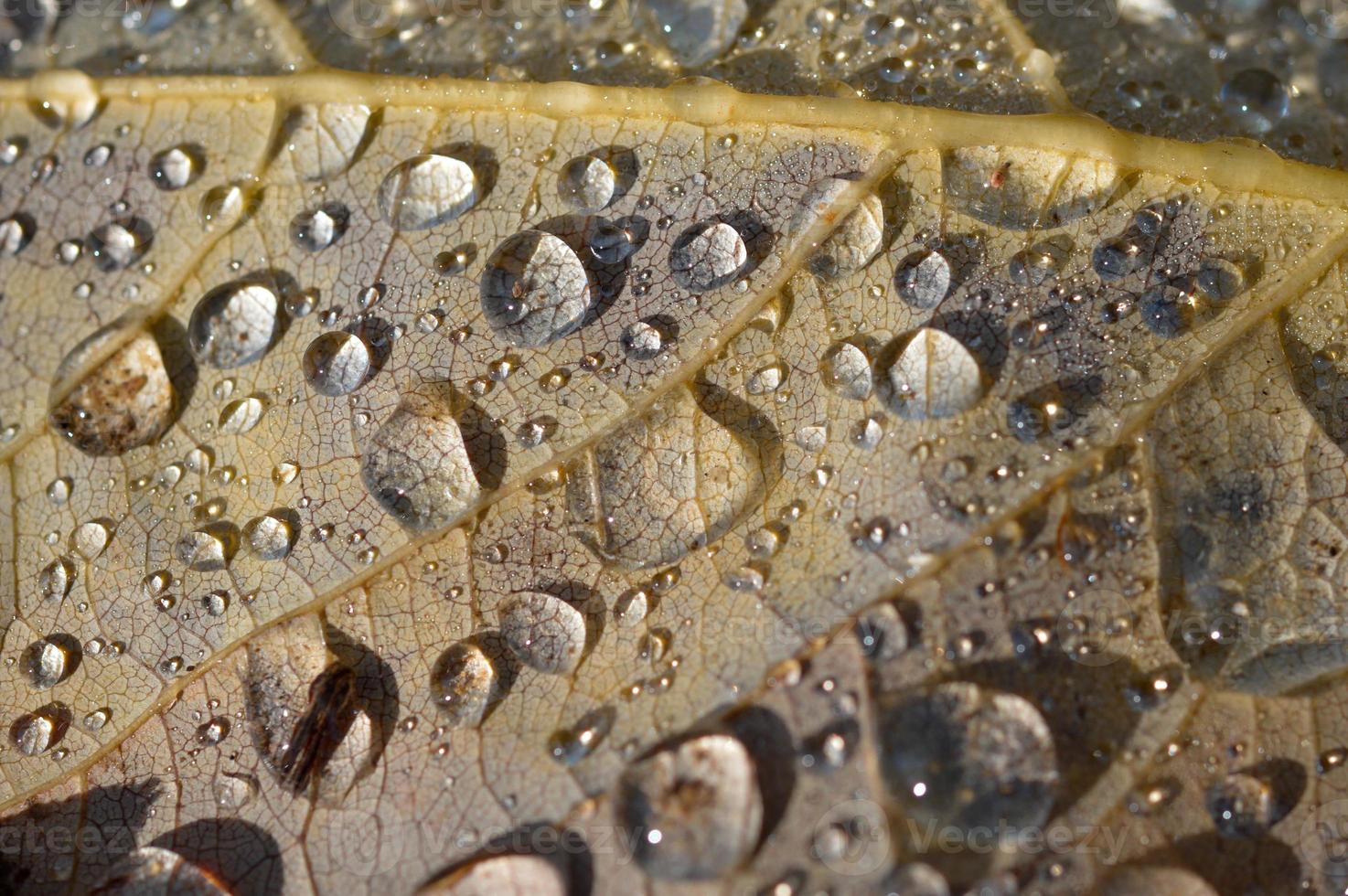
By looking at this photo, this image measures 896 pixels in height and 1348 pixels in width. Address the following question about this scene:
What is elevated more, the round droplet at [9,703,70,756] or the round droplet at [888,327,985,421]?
the round droplet at [9,703,70,756]

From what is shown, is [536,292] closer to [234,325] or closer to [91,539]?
[234,325]

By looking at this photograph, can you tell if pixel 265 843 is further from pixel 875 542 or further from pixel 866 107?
pixel 866 107

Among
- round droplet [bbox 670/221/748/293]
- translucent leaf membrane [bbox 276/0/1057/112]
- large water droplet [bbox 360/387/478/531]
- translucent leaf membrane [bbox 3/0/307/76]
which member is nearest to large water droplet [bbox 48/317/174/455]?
large water droplet [bbox 360/387/478/531]

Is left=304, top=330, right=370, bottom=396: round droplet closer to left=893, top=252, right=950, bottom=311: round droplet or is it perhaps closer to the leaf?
the leaf

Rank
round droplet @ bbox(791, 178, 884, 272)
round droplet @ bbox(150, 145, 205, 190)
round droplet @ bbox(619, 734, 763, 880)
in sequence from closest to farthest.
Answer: round droplet @ bbox(619, 734, 763, 880), round droplet @ bbox(791, 178, 884, 272), round droplet @ bbox(150, 145, 205, 190)

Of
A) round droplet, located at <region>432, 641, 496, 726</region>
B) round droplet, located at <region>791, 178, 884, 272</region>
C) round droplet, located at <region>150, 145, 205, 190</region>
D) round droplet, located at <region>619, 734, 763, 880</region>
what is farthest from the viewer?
round droplet, located at <region>150, 145, 205, 190</region>

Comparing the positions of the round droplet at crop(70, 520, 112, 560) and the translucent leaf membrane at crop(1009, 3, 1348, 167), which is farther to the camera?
the translucent leaf membrane at crop(1009, 3, 1348, 167)

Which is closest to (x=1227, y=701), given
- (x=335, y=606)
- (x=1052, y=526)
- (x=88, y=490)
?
(x=1052, y=526)
